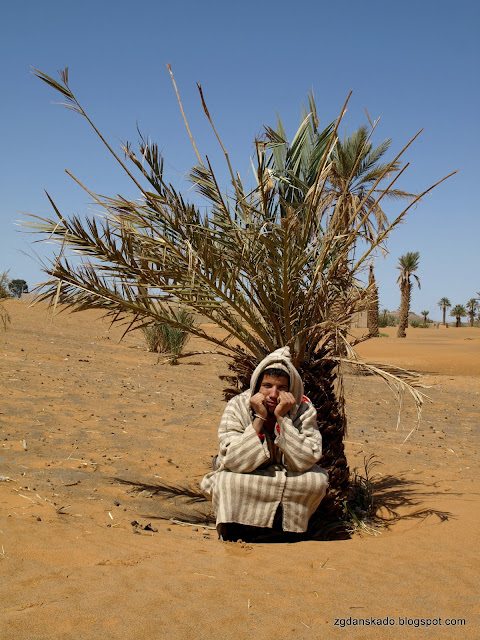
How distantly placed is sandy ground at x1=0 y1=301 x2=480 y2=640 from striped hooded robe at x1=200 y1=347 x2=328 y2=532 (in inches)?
9.1

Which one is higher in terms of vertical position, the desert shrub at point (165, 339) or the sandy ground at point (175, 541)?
the desert shrub at point (165, 339)

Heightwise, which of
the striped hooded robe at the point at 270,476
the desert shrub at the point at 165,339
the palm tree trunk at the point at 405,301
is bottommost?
the striped hooded robe at the point at 270,476

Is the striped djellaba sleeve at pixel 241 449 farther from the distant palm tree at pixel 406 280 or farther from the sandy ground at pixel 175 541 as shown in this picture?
the distant palm tree at pixel 406 280

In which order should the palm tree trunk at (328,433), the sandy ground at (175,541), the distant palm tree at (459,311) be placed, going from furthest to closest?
1. the distant palm tree at (459,311)
2. the palm tree trunk at (328,433)
3. the sandy ground at (175,541)

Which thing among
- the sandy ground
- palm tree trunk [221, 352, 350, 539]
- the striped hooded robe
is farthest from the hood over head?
the sandy ground

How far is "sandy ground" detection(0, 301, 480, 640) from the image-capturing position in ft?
8.95

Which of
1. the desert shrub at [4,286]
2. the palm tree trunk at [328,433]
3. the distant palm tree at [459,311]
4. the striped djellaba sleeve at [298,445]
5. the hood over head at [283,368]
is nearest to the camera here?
the striped djellaba sleeve at [298,445]

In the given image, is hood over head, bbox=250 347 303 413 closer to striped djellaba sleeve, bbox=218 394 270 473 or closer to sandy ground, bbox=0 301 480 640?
striped djellaba sleeve, bbox=218 394 270 473

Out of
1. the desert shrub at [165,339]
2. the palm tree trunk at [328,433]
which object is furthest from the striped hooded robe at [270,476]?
the desert shrub at [165,339]

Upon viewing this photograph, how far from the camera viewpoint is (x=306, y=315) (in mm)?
5066

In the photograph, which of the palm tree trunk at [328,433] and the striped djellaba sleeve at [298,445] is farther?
the palm tree trunk at [328,433]

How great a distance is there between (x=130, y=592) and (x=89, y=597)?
0.20 meters

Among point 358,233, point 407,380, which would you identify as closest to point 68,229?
point 358,233

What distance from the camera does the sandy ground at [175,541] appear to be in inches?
107
